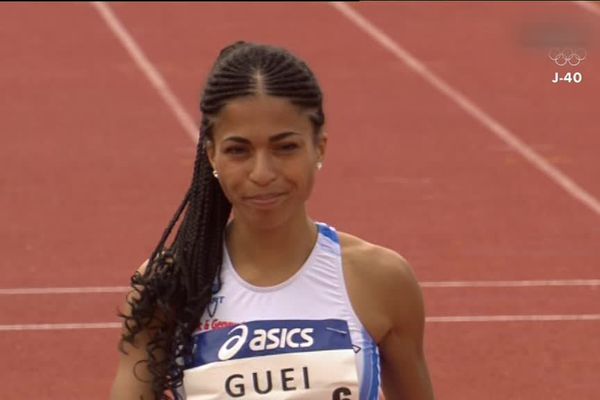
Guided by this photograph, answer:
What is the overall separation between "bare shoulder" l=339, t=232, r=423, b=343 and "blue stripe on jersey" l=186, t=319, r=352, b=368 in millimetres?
63

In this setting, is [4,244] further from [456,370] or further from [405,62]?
[405,62]

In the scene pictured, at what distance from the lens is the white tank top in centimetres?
296

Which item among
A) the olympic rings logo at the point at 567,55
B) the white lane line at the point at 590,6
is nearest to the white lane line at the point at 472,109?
the olympic rings logo at the point at 567,55

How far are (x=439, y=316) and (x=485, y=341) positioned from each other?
0.40 meters

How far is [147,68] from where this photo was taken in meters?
14.8

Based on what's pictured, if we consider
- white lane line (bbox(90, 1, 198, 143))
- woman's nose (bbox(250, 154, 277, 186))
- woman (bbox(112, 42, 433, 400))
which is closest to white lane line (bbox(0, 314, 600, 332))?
→ white lane line (bbox(90, 1, 198, 143))

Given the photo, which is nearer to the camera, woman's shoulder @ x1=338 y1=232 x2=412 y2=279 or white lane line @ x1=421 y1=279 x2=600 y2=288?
woman's shoulder @ x1=338 y1=232 x2=412 y2=279

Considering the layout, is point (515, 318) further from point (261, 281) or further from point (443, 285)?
point (261, 281)

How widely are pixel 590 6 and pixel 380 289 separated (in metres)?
13.4

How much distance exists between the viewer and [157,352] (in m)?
3.02

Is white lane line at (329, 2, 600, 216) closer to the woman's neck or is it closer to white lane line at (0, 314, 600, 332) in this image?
white lane line at (0, 314, 600, 332)

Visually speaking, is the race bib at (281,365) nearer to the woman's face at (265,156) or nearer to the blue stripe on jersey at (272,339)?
the blue stripe on jersey at (272,339)

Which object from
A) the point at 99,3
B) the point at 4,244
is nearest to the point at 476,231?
the point at 4,244

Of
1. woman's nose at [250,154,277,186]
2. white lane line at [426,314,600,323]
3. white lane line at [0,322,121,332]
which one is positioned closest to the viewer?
woman's nose at [250,154,277,186]
